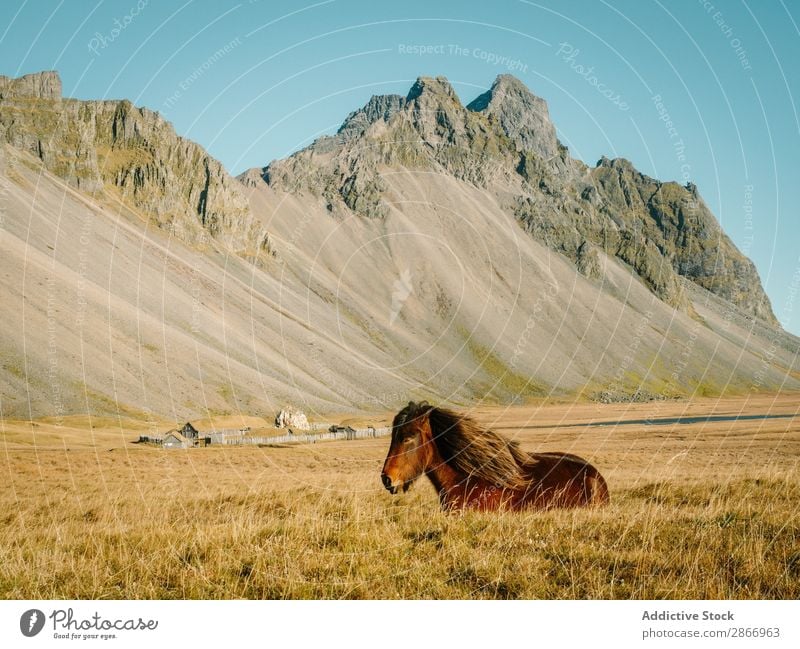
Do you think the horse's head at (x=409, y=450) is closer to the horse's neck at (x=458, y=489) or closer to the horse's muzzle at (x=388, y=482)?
the horse's muzzle at (x=388, y=482)

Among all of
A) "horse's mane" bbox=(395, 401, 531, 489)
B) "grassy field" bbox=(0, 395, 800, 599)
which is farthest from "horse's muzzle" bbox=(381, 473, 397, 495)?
"horse's mane" bbox=(395, 401, 531, 489)

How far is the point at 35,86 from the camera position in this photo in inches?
7382

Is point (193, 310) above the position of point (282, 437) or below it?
above

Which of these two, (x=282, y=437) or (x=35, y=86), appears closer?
(x=282, y=437)

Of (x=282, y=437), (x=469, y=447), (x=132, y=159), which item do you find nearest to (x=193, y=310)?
(x=282, y=437)

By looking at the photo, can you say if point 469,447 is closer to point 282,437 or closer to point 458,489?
point 458,489

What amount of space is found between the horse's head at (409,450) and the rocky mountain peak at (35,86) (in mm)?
211948

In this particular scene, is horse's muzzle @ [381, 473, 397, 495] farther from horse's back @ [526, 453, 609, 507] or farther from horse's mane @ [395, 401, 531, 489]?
horse's back @ [526, 453, 609, 507]

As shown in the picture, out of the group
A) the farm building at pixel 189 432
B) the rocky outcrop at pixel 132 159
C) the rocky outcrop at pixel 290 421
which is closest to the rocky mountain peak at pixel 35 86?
the rocky outcrop at pixel 132 159

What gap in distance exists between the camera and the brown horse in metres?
7.69

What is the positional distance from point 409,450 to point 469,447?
3.03ft

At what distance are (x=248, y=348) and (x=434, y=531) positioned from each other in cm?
10714

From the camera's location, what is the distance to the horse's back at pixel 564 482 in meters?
8.02

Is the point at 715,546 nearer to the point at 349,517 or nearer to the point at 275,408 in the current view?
the point at 349,517
